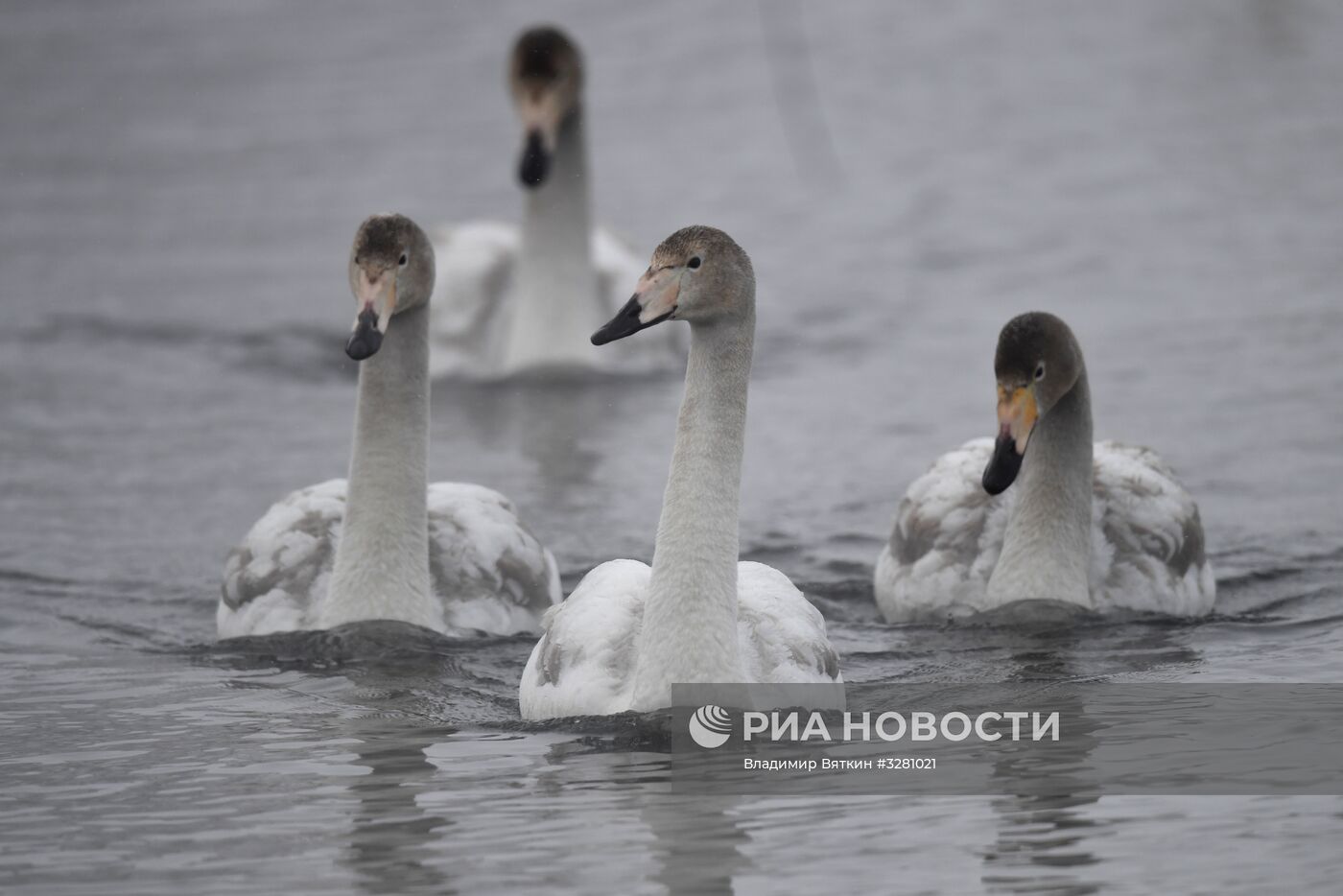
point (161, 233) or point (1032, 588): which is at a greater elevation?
point (161, 233)

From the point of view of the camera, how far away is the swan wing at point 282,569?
1048cm

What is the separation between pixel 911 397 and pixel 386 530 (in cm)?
648

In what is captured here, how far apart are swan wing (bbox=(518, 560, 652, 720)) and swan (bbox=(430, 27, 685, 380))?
709cm

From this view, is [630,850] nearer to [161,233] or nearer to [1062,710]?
[1062,710]

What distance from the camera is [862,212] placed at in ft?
70.5

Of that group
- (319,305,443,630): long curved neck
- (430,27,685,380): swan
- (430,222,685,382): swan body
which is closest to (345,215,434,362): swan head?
(319,305,443,630): long curved neck

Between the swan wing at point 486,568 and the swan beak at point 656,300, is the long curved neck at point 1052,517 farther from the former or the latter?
the swan beak at point 656,300

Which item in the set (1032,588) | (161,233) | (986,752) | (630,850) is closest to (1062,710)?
(986,752)

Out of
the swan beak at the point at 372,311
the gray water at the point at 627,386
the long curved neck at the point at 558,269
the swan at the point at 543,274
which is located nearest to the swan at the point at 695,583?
the gray water at the point at 627,386

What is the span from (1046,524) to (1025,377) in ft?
2.61

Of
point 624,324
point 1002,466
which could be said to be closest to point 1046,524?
point 1002,466

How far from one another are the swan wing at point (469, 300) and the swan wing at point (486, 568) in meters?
6.06

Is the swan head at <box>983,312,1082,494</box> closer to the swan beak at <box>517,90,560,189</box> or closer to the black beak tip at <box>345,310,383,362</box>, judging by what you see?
the black beak tip at <box>345,310,383,362</box>

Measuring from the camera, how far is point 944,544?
36.6ft
